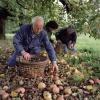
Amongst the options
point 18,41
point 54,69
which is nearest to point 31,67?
point 54,69

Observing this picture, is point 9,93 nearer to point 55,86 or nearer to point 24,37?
point 55,86

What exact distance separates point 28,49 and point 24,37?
0.31 metres

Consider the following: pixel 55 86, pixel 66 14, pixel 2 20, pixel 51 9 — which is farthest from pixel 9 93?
pixel 2 20

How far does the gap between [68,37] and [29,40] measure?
303cm

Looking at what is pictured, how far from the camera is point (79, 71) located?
296 inches

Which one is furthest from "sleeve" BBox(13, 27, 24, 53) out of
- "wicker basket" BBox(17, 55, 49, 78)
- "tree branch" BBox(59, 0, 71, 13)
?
"tree branch" BBox(59, 0, 71, 13)

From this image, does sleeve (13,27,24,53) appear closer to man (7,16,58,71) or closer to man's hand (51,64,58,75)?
man (7,16,58,71)

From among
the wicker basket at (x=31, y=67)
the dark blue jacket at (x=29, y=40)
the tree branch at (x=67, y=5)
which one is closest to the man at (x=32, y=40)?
the dark blue jacket at (x=29, y=40)

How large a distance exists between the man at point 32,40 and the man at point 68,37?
2718mm

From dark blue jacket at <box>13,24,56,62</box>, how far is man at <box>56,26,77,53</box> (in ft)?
8.98

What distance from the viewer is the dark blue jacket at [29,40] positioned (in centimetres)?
683

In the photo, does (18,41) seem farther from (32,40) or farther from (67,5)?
(67,5)

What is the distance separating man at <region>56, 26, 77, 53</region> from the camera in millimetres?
9867

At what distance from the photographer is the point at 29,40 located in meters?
7.11
